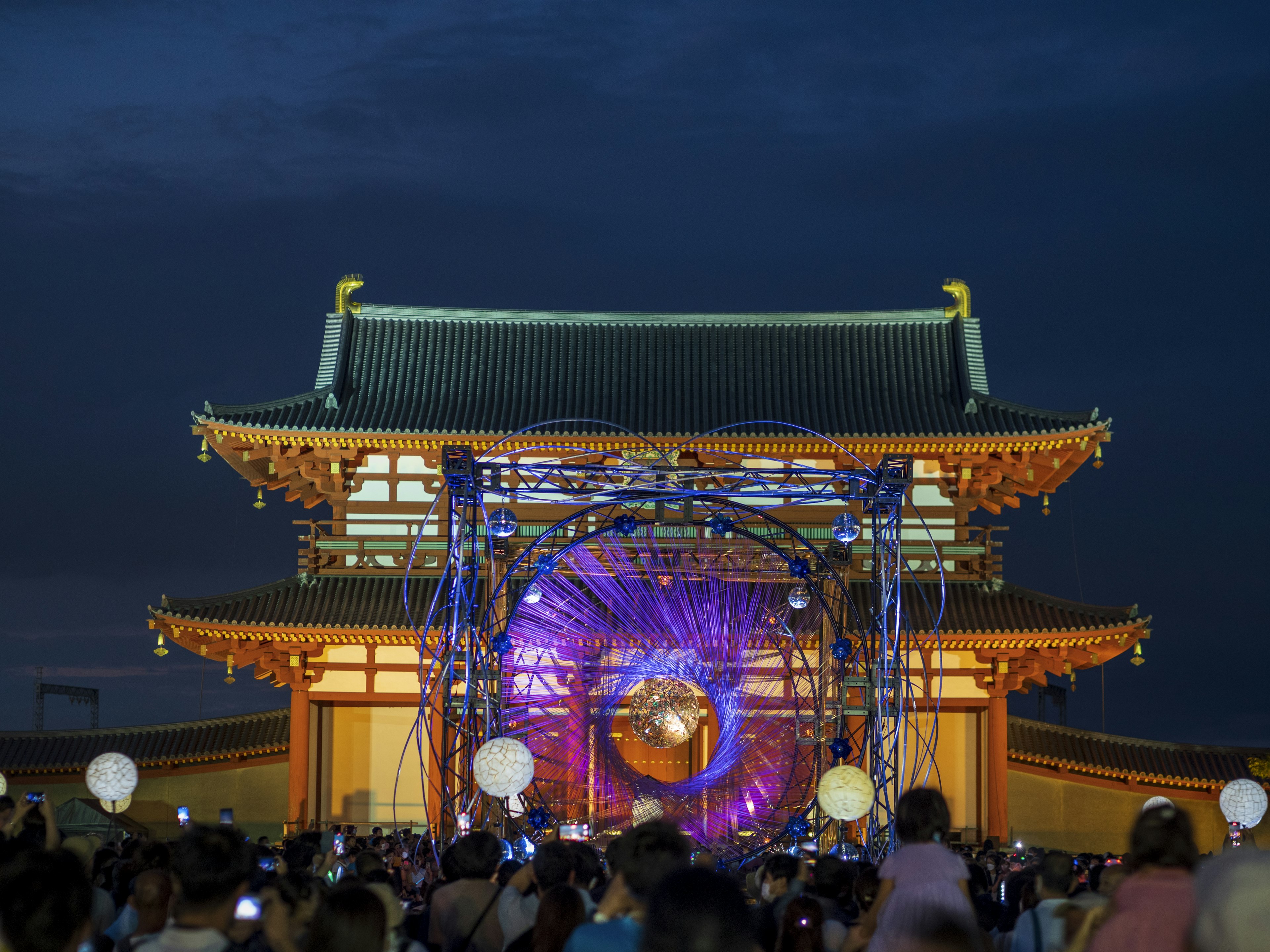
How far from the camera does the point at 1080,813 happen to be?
830 inches

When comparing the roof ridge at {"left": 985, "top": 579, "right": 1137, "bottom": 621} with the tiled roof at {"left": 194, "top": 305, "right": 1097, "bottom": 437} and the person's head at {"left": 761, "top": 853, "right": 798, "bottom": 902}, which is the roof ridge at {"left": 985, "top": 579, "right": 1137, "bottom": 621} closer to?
the tiled roof at {"left": 194, "top": 305, "right": 1097, "bottom": 437}

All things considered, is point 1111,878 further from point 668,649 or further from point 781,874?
point 668,649

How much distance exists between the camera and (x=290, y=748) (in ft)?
65.4

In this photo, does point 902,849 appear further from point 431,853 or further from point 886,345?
point 886,345

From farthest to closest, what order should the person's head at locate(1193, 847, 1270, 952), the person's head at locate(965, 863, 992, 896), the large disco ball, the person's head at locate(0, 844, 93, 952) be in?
the large disco ball, the person's head at locate(965, 863, 992, 896), the person's head at locate(0, 844, 93, 952), the person's head at locate(1193, 847, 1270, 952)

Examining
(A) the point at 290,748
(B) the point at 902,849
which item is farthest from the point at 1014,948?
(A) the point at 290,748

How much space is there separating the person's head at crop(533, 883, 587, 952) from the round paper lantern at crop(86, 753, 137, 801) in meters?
7.30

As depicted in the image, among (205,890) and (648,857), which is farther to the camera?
(648,857)

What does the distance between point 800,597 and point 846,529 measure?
166 centimetres

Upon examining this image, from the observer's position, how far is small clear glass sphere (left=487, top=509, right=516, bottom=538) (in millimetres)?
14406

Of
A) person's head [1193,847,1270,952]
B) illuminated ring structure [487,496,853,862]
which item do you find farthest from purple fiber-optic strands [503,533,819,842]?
person's head [1193,847,1270,952]

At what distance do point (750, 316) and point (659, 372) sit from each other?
2066 mm

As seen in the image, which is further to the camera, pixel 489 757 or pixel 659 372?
pixel 659 372

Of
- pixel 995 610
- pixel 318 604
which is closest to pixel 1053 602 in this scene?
pixel 995 610
